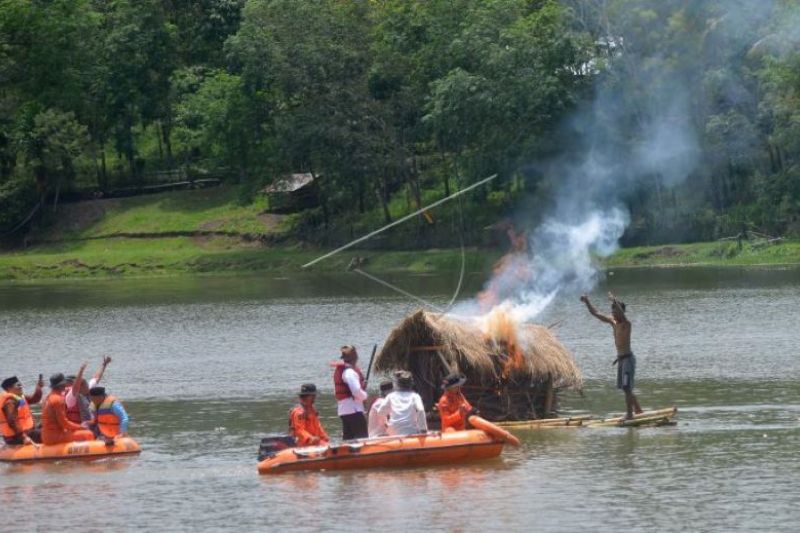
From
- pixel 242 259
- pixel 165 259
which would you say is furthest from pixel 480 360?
pixel 165 259

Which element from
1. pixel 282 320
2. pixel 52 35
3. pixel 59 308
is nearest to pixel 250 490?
pixel 282 320

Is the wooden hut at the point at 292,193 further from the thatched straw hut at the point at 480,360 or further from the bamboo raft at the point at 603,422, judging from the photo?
the bamboo raft at the point at 603,422

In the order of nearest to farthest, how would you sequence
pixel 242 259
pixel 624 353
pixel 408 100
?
pixel 624 353, pixel 408 100, pixel 242 259

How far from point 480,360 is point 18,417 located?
7.82 meters

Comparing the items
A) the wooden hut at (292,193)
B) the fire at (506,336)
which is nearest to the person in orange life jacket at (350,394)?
the fire at (506,336)

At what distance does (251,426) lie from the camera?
28922mm

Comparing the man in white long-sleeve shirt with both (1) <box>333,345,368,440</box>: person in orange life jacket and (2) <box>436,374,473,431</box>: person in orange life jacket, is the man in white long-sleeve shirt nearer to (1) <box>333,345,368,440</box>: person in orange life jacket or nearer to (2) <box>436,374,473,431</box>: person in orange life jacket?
(2) <box>436,374,473,431</box>: person in orange life jacket

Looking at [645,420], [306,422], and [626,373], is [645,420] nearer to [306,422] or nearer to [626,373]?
[626,373]

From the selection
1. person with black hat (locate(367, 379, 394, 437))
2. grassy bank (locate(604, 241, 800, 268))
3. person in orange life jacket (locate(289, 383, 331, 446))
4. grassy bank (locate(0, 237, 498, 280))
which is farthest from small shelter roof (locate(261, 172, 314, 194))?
person with black hat (locate(367, 379, 394, 437))

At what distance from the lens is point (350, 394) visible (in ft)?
82.0

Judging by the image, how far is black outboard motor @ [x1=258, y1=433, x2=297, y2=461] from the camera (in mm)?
24250

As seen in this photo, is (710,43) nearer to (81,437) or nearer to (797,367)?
(797,367)

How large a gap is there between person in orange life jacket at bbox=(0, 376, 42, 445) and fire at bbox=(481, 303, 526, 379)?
7.93 metres

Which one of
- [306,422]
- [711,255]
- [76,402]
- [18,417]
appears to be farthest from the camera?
[711,255]
